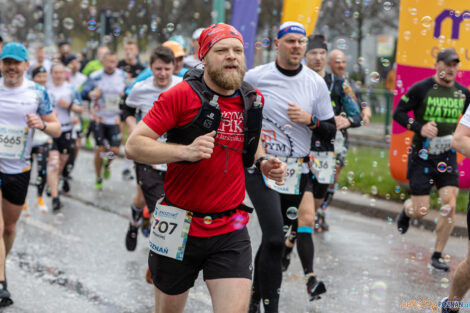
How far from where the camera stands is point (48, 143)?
9.56 metres

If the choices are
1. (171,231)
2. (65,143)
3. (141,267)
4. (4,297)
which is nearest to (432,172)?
(141,267)

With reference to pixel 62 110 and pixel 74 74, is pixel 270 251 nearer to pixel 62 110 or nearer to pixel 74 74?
pixel 62 110

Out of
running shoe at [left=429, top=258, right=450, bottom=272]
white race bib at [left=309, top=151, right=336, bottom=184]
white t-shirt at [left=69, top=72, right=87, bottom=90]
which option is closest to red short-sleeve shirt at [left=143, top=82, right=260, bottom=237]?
white race bib at [left=309, top=151, right=336, bottom=184]

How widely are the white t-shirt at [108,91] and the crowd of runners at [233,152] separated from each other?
1.85 metres

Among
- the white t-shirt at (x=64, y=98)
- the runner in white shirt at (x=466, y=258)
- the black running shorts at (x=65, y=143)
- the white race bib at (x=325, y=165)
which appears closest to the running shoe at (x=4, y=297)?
the white race bib at (x=325, y=165)

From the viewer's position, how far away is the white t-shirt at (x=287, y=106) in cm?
511

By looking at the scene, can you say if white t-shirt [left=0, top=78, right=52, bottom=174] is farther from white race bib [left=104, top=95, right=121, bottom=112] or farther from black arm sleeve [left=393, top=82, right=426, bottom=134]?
white race bib [left=104, top=95, right=121, bottom=112]

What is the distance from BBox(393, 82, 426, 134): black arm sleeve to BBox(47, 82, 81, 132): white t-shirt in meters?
5.04

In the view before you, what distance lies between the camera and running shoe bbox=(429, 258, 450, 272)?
646 centimetres

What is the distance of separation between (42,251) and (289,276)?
99.1 inches

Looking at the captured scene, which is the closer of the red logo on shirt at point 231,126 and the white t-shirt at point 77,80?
the red logo on shirt at point 231,126

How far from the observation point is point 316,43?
6.67m

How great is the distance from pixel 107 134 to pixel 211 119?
7833mm

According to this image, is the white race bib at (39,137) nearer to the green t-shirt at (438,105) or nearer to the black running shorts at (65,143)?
the black running shorts at (65,143)
